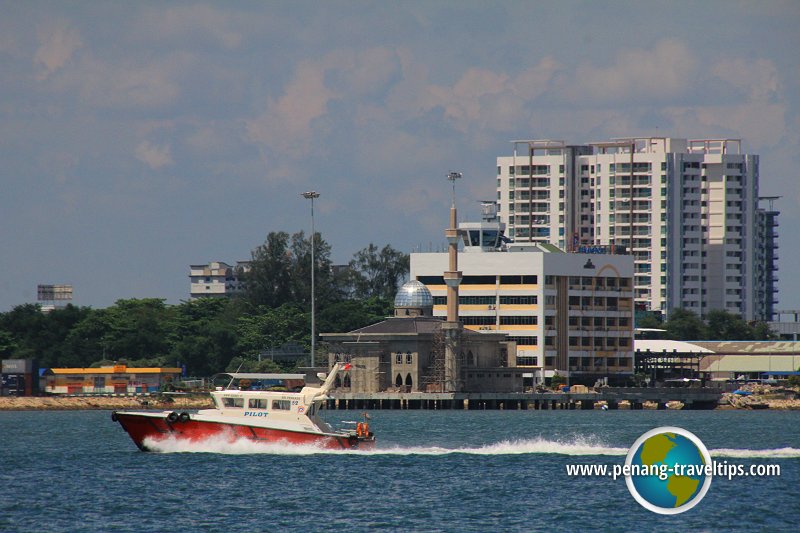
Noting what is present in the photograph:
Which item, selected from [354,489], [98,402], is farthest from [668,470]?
[98,402]

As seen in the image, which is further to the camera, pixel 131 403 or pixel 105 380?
pixel 105 380

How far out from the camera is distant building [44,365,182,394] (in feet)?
600

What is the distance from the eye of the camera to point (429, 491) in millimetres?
67062

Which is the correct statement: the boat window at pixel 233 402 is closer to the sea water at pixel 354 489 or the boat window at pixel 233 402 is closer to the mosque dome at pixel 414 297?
the sea water at pixel 354 489

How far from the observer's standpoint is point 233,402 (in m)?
→ 80.2

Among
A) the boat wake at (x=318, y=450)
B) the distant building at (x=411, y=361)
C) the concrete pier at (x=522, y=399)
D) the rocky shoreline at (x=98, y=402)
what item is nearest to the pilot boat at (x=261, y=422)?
the boat wake at (x=318, y=450)

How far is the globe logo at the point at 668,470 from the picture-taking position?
181 ft

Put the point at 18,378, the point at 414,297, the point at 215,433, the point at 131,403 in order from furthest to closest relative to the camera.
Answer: the point at 414,297, the point at 18,378, the point at 131,403, the point at 215,433

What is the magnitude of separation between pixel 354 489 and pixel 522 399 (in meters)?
108

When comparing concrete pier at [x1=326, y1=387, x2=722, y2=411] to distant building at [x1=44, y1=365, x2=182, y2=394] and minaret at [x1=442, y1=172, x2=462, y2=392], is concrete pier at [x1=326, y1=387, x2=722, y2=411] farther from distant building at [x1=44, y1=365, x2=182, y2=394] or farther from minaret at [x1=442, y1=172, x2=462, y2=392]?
distant building at [x1=44, y1=365, x2=182, y2=394]

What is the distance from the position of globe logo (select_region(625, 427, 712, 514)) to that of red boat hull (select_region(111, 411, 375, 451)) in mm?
24454

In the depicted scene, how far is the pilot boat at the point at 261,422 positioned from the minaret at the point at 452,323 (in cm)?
9379

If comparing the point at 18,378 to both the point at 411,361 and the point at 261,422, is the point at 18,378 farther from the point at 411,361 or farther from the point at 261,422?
the point at 261,422

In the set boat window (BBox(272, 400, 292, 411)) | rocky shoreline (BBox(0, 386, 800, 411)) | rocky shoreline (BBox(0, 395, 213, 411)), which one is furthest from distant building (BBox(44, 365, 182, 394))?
boat window (BBox(272, 400, 292, 411))
